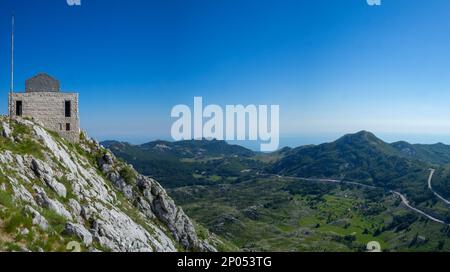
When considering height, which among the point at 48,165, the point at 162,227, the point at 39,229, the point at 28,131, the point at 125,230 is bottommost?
the point at 162,227

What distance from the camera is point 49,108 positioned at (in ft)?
191

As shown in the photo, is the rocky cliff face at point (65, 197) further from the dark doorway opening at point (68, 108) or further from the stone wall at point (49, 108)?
the dark doorway opening at point (68, 108)

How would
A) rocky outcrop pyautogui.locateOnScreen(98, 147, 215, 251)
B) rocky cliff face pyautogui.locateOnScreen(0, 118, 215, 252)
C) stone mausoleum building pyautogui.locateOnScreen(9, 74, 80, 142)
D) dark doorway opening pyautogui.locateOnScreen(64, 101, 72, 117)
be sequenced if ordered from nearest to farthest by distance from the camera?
rocky cliff face pyautogui.locateOnScreen(0, 118, 215, 252) → stone mausoleum building pyautogui.locateOnScreen(9, 74, 80, 142) → dark doorway opening pyautogui.locateOnScreen(64, 101, 72, 117) → rocky outcrop pyautogui.locateOnScreen(98, 147, 215, 251)

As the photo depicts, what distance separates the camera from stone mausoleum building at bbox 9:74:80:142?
187ft

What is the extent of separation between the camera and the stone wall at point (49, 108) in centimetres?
5697

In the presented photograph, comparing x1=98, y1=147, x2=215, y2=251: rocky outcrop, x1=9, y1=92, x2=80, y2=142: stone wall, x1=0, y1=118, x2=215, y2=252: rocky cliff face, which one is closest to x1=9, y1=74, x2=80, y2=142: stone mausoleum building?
x1=9, y1=92, x2=80, y2=142: stone wall

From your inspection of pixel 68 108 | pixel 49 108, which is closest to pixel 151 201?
pixel 68 108

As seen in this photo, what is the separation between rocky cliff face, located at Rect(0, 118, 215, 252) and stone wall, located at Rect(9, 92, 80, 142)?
303 cm

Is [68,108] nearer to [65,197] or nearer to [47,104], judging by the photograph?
[47,104]

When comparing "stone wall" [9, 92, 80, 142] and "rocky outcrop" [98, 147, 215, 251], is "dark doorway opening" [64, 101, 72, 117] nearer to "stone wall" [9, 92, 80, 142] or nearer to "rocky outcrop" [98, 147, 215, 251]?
"stone wall" [9, 92, 80, 142]
